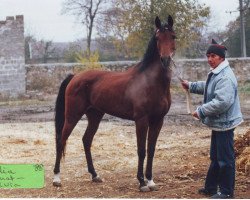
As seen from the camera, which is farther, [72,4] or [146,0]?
[72,4]

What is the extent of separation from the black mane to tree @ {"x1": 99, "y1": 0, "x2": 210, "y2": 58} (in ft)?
4.36

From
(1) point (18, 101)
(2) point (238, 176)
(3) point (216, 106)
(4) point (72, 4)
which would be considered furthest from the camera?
(1) point (18, 101)

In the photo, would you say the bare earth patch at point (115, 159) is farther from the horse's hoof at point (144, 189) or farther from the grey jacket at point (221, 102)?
the grey jacket at point (221, 102)

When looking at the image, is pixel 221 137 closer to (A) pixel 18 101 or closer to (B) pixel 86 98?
(B) pixel 86 98

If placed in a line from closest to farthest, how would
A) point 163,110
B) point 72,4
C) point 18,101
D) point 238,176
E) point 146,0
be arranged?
point 163,110
point 238,176
point 146,0
point 72,4
point 18,101

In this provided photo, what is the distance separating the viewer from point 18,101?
52.0 feet

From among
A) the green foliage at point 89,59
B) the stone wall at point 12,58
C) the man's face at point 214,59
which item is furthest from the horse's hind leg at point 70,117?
the stone wall at point 12,58

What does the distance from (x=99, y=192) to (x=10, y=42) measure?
36.5 feet

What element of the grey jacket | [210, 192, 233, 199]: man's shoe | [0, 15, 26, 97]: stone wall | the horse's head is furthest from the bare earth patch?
[0, 15, 26, 97]: stone wall

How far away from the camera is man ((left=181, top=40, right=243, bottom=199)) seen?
511 cm

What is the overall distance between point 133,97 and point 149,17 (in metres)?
1.62

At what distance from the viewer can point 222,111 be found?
5.12 m

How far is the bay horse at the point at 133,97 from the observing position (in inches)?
228

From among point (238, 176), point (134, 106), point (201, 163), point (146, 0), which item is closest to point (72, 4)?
point (146, 0)
